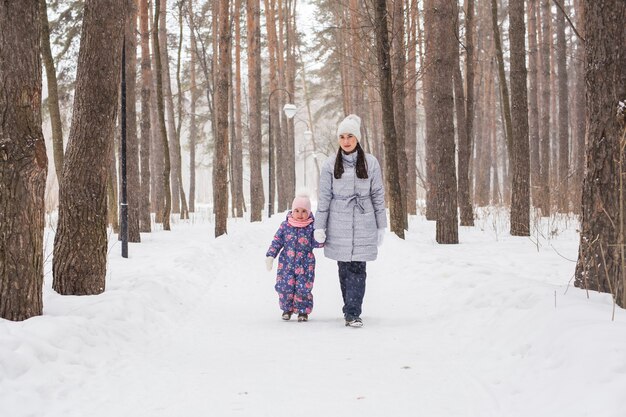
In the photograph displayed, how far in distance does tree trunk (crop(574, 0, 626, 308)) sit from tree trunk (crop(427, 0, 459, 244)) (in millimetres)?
6013

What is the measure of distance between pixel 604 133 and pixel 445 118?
6.40 m

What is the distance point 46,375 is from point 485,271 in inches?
199

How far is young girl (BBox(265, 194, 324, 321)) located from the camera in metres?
5.44

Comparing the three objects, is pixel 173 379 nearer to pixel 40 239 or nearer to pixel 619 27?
pixel 40 239

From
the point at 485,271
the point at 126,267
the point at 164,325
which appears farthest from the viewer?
the point at 126,267

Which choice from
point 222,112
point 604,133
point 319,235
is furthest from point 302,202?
point 222,112

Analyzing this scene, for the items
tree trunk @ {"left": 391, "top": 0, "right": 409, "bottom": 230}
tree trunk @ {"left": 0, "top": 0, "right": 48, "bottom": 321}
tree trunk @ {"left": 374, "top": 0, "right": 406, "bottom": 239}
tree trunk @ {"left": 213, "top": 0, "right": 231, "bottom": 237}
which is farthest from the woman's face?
tree trunk @ {"left": 391, "top": 0, "right": 409, "bottom": 230}

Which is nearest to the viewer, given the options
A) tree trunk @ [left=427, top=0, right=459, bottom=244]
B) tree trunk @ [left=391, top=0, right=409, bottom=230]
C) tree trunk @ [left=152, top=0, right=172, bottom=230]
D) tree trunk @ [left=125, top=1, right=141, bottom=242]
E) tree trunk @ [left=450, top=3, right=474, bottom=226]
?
tree trunk @ [left=427, top=0, right=459, bottom=244]

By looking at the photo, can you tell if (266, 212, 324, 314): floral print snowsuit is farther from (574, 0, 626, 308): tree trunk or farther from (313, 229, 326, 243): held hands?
(574, 0, 626, 308): tree trunk

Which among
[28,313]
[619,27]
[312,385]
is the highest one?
[619,27]

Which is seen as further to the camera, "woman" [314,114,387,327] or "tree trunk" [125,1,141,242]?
"tree trunk" [125,1,141,242]

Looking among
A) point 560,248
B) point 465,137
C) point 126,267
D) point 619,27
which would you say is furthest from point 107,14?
point 465,137

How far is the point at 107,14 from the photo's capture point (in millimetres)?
5121

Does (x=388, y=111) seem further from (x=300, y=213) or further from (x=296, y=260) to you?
(x=296, y=260)
